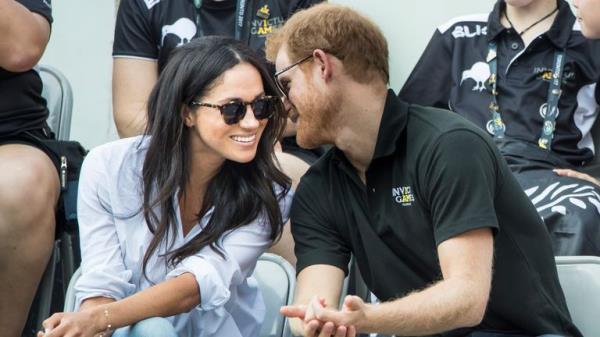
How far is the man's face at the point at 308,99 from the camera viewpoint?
10.6ft

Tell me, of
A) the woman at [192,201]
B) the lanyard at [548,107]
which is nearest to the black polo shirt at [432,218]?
the woman at [192,201]

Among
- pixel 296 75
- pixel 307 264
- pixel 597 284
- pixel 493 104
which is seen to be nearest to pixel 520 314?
pixel 597 284

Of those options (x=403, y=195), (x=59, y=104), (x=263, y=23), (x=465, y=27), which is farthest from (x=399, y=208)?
(x=59, y=104)

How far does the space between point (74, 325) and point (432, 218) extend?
0.96m

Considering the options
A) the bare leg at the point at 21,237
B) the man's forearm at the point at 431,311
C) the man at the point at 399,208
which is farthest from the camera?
the bare leg at the point at 21,237

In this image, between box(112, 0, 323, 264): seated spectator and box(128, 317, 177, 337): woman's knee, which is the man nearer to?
box(128, 317, 177, 337): woman's knee

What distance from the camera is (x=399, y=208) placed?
3.09m

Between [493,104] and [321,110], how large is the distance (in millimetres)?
1316

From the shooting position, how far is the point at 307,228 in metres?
3.27

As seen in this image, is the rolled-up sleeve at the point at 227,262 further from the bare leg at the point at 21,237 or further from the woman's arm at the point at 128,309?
the bare leg at the point at 21,237

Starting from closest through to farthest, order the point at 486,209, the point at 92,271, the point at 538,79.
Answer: the point at 486,209
the point at 92,271
the point at 538,79

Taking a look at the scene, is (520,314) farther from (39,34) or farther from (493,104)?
(39,34)

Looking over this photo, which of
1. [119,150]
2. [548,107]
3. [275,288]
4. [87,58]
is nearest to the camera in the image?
[119,150]

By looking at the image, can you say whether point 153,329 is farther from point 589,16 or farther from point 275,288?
point 589,16
